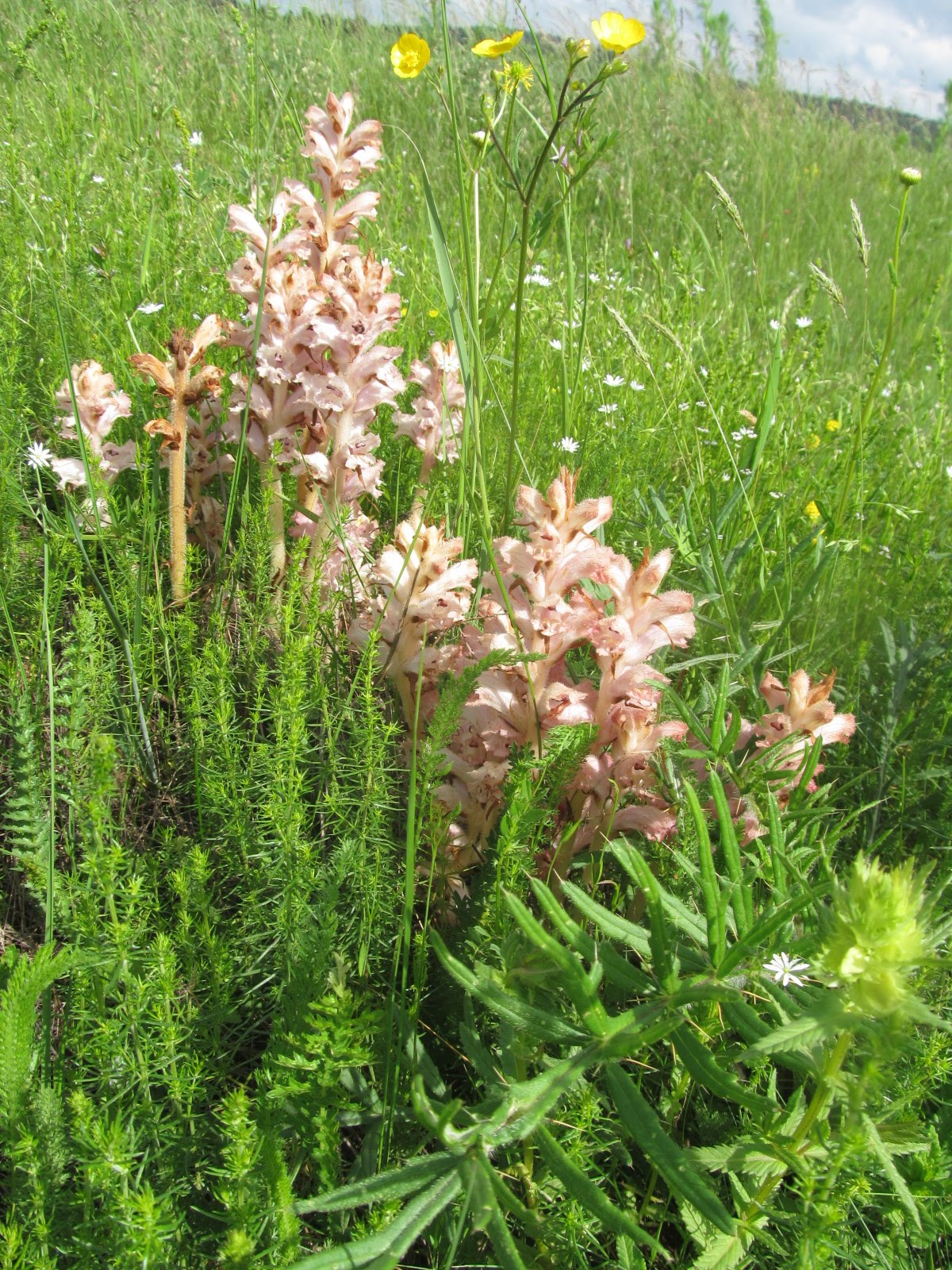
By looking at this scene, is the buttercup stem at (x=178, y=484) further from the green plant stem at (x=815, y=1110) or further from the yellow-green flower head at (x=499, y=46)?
the green plant stem at (x=815, y=1110)

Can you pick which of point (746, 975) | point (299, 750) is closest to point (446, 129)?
point (299, 750)

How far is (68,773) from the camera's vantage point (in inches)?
52.9

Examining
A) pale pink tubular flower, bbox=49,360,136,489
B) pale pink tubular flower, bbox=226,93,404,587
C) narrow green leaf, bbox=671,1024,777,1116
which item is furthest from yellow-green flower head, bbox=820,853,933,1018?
pale pink tubular flower, bbox=49,360,136,489

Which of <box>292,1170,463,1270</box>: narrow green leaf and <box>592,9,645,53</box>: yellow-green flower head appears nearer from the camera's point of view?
<box>292,1170,463,1270</box>: narrow green leaf

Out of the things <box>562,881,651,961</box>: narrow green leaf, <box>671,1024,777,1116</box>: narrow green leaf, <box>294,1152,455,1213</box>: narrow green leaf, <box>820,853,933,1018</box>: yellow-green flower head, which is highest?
<box>820,853,933,1018</box>: yellow-green flower head

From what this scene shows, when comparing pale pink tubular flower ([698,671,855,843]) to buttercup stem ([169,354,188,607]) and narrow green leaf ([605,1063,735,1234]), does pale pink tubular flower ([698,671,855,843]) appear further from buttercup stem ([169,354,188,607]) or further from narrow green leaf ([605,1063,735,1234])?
buttercup stem ([169,354,188,607])

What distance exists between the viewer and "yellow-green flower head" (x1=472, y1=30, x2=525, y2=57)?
140 centimetres

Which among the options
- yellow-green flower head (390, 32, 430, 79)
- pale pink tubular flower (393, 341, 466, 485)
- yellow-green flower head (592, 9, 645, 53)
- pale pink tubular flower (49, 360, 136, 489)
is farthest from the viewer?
pale pink tubular flower (393, 341, 466, 485)

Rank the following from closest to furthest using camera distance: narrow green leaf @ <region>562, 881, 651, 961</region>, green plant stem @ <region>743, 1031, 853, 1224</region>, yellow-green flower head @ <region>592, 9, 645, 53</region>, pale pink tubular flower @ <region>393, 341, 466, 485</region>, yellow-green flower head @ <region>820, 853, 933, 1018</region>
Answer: yellow-green flower head @ <region>820, 853, 933, 1018</region>
green plant stem @ <region>743, 1031, 853, 1224</region>
narrow green leaf @ <region>562, 881, 651, 961</region>
yellow-green flower head @ <region>592, 9, 645, 53</region>
pale pink tubular flower @ <region>393, 341, 466, 485</region>

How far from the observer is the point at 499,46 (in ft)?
4.71

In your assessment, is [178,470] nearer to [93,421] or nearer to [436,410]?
[93,421]

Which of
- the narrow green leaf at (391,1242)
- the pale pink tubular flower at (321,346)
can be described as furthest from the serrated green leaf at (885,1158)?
the pale pink tubular flower at (321,346)

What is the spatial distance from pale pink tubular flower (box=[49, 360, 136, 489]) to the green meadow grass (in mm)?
86

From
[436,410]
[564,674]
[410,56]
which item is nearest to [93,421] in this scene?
[436,410]
